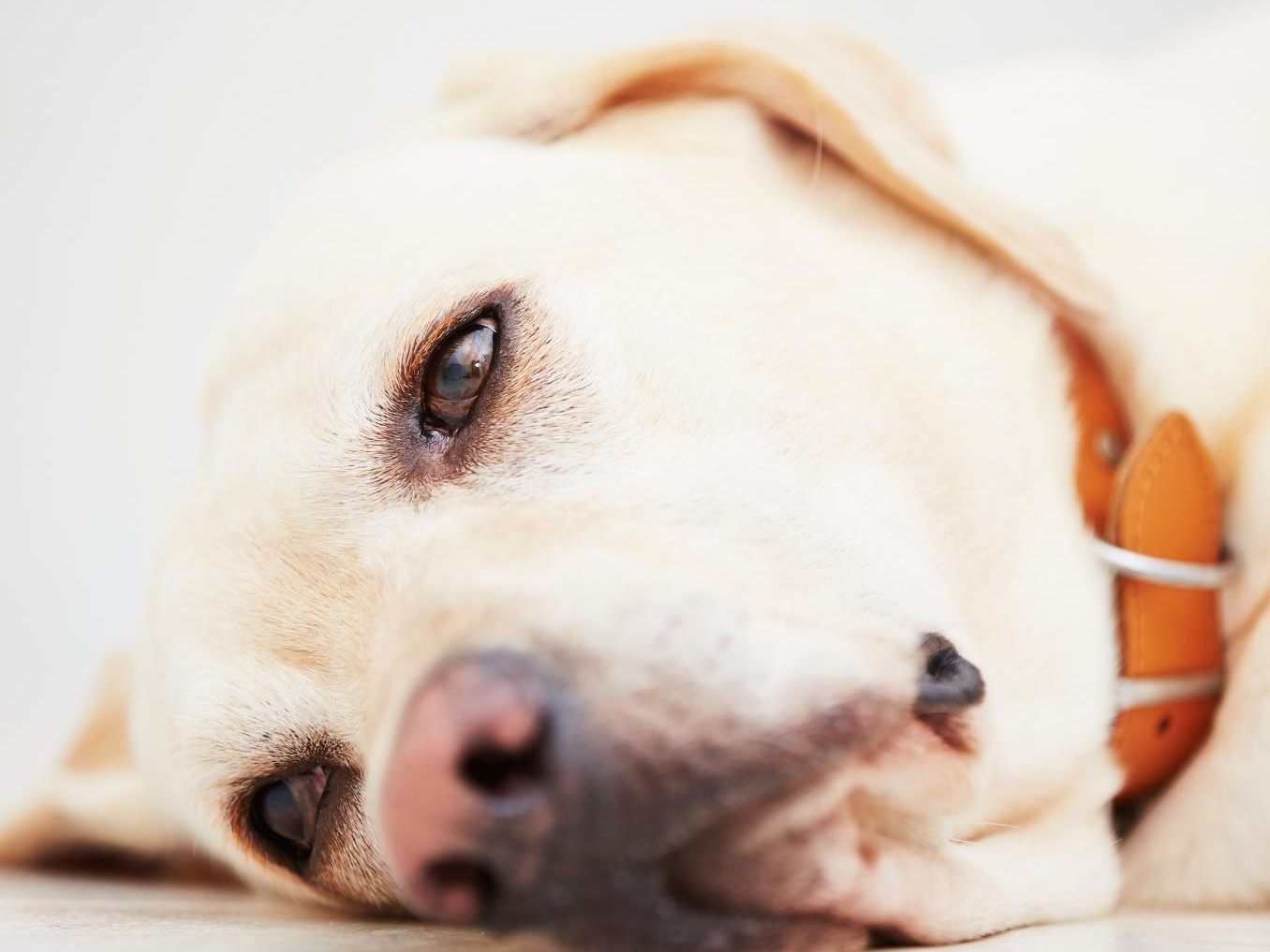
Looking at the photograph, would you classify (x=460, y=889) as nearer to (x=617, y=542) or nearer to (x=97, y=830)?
(x=617, y=542)

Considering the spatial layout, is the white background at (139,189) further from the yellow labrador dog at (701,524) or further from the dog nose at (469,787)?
the dog nose at (469,787)

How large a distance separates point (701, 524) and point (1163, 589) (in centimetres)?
79

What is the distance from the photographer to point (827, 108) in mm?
1816

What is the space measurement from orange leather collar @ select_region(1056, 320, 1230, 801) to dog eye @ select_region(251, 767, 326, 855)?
1125 millimetres

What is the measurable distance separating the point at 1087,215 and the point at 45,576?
333 centimetres

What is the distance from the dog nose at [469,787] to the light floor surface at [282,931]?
0.22m

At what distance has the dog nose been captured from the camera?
964 mm

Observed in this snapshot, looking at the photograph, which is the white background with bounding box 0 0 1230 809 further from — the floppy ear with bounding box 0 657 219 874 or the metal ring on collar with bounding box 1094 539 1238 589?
the metal ring on collar with bounding box 1094 539 1238 589

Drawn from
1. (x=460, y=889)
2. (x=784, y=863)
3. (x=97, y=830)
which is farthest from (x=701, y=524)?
(x=97, y=830)

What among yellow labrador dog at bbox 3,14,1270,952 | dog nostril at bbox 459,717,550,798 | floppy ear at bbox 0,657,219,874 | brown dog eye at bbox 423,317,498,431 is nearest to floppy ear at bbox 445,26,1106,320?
yellow labrador dog at bbox 3,14,1270,952

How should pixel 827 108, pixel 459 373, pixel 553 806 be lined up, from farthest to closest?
1. pixel 827 108
2. pixel 459 373
3. pixel 553 806

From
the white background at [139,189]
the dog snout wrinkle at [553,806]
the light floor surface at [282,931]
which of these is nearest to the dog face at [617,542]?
the dog snout wrinkle at [553,806]

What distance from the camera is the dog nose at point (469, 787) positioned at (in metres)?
0.96

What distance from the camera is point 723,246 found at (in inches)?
64.1
